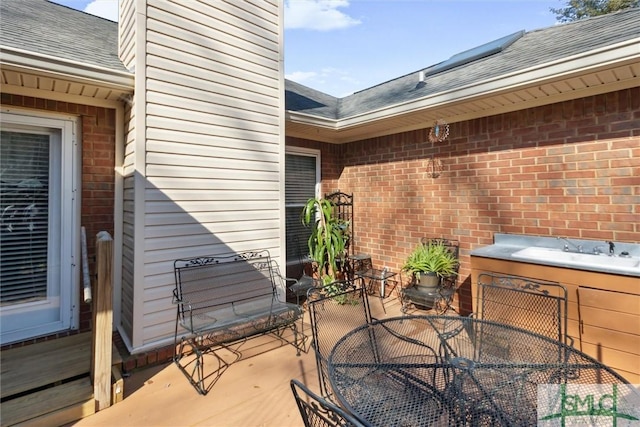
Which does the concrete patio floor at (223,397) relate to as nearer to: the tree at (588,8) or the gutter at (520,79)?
the gutter at (520,79)

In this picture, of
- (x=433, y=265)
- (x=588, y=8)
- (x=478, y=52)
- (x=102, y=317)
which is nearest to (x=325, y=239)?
(x=433, y=265)

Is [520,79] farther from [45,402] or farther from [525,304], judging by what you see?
[45,402]

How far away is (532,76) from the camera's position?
2863mm

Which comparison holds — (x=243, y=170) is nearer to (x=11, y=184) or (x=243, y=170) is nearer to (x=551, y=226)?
(x=11, y=184)

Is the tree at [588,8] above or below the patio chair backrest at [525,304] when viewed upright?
above

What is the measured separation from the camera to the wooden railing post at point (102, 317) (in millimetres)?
2096

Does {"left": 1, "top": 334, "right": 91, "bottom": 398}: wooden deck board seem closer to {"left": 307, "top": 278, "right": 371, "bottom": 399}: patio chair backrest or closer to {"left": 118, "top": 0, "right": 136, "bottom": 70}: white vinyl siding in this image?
{"left": 307, "top": 278, "right": 371, "bottom": 399}: patio chair backrest

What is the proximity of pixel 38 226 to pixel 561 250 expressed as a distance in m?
4.93

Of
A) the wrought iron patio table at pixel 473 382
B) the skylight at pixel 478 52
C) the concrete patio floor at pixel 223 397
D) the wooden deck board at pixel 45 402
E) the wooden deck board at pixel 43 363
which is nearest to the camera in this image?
the wrought iron patio table at pixel 473 382

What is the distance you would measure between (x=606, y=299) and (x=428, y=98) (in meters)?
2.46

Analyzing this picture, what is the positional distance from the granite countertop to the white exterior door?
13.0 ft

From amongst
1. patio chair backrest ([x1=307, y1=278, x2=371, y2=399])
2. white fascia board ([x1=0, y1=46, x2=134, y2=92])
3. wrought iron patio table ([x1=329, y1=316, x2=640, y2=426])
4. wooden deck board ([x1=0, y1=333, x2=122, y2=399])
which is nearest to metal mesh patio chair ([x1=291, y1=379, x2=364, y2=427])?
wrought iron patio table ([x1=329, y1=316, x2=640, y2=426])

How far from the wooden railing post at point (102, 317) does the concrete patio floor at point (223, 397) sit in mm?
242

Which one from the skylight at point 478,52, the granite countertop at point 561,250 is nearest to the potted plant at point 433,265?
the granite countertop at point 561,250
